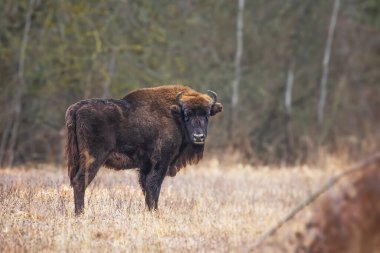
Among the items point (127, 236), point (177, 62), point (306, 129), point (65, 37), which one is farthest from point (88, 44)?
point (127, 236)

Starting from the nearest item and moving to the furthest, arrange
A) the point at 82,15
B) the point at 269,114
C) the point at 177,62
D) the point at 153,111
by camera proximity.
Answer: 1. the point at 153,111
2. the point at 82,15
3. the point at 177,62
4. the point at 269,114

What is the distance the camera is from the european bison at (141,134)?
38.5ft

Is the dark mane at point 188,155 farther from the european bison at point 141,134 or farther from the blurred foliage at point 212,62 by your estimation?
the blurred foliage at point 212,62

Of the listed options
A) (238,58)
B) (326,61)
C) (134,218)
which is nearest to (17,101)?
(238,58)

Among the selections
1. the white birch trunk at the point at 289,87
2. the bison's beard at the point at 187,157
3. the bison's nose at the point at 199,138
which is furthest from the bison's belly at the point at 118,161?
the white birch trunk at the point at 289,87

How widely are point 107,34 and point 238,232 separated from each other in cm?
1601

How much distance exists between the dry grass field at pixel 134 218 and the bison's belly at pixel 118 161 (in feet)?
1.67

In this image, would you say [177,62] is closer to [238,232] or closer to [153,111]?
[153,111]

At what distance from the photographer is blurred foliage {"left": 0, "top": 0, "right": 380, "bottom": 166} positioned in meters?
24.0

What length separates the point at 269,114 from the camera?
30.2 metres

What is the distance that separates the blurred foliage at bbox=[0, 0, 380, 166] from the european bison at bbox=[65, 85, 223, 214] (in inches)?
388

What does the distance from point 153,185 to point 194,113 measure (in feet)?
4.06

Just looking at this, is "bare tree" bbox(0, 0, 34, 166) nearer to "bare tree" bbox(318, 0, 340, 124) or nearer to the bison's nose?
the bison's nose

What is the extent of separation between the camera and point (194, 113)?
12758mm
